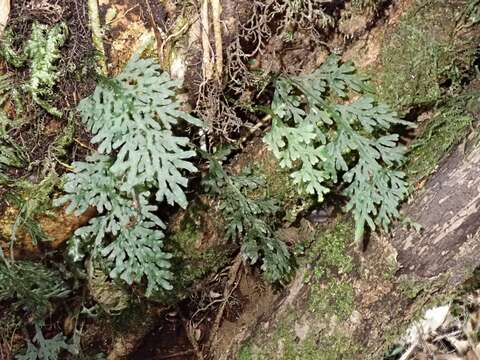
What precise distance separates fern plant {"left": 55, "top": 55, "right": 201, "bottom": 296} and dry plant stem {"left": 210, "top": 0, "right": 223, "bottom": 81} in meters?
0.31

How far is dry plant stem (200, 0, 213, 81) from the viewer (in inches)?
93.7

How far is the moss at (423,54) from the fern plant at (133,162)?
3.83 ft

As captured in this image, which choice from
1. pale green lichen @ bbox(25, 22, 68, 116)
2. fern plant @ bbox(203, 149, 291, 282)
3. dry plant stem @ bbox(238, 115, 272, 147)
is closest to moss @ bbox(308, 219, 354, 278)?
fern plant @ bbox(203, 149, 291, 282)

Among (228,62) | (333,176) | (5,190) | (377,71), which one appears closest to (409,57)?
(377,71)

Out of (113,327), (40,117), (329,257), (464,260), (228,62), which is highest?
(40,117)

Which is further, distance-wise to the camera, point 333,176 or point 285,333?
point 285,333

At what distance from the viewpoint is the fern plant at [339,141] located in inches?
99.8

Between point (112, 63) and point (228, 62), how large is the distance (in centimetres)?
54

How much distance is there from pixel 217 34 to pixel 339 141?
766mm

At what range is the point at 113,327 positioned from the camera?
321 centimetres

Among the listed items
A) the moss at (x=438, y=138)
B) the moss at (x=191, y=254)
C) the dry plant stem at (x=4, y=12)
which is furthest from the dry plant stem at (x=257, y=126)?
the dry plant stem at (x=4, y=12)

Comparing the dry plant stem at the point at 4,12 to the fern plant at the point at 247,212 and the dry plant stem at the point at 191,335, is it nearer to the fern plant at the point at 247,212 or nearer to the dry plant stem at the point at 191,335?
the fern plant at the point at 247,212

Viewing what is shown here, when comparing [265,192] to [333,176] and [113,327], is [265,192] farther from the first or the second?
[113,327]

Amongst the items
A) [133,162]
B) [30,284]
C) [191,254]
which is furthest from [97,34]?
[191,254]
